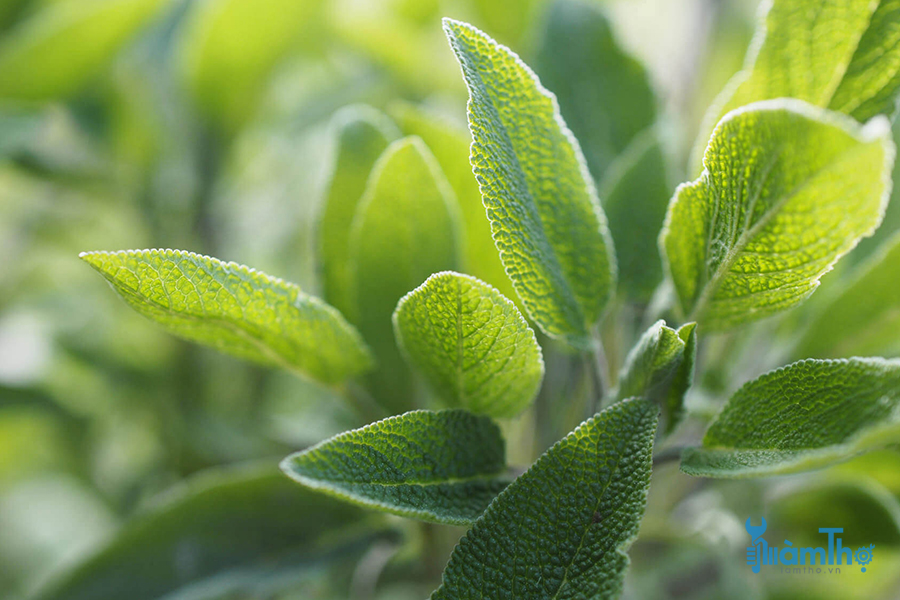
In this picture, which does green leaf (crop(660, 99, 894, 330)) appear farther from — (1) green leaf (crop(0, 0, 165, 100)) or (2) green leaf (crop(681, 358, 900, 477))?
(1) green leaf (crop(0, 0, 165, 100))

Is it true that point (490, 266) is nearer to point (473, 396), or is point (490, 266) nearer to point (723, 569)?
point (473, 396)

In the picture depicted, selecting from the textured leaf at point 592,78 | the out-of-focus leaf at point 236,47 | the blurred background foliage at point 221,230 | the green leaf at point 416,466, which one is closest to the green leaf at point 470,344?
the green leaf at point 416,466

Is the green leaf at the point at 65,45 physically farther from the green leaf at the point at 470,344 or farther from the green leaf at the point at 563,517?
the green leaf at the point at 563,517

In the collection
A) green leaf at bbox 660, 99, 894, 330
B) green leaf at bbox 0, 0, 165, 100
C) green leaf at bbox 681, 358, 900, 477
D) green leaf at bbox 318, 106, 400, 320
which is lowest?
green leaf at bbox 681, 358, 900, 477

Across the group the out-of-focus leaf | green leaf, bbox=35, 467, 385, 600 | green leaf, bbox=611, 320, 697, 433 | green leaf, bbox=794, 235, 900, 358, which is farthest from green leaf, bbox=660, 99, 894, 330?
the out-of-focus leaf

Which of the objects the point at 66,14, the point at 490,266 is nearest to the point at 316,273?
the point at 490,266
